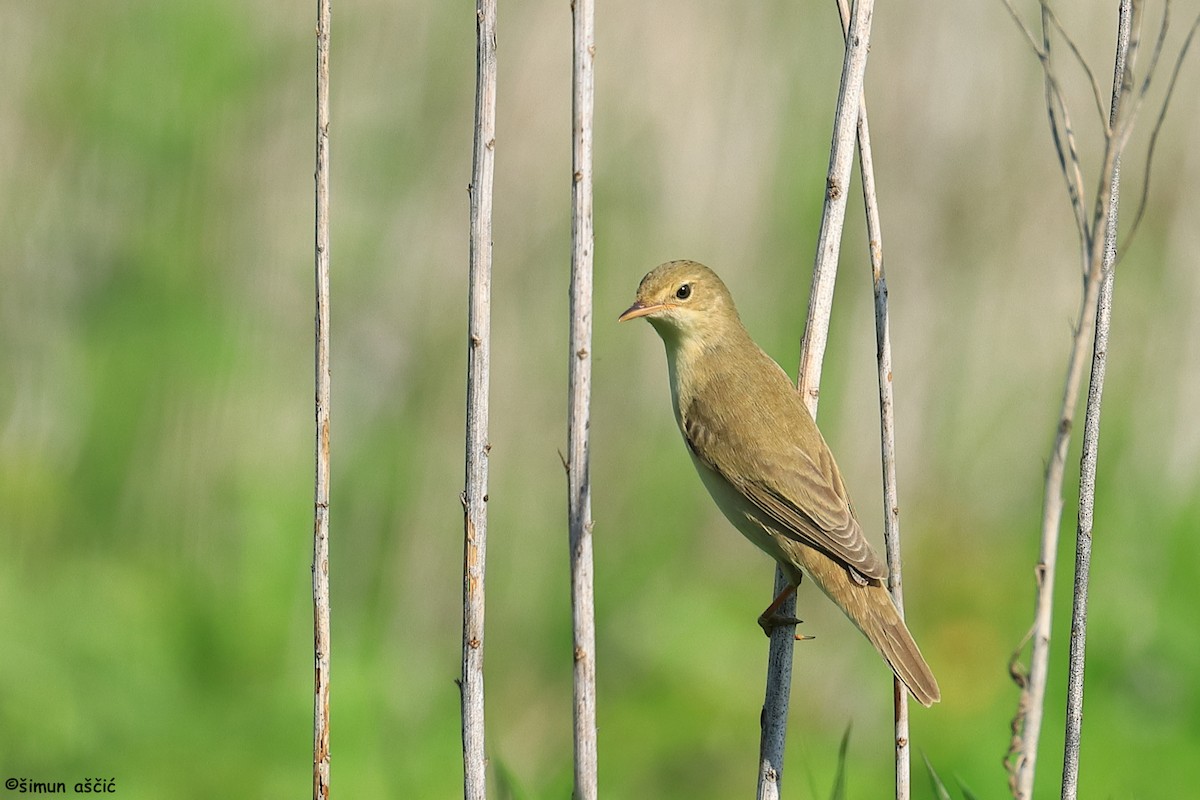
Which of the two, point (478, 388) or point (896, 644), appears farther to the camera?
point (896, 644)

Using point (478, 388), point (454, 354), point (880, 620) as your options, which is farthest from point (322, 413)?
point (454, 354)

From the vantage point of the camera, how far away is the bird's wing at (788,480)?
3234 millimetres

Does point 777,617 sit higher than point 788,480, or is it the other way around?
point 788,480

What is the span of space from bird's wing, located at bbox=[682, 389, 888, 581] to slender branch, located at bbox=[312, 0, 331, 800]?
1133 mm

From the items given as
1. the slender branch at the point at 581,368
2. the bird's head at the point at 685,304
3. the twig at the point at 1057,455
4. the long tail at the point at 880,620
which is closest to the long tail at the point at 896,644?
the long tail at the point at 880,620

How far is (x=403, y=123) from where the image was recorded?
15.2 ft

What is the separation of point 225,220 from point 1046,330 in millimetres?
3028

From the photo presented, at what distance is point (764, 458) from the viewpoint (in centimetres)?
337

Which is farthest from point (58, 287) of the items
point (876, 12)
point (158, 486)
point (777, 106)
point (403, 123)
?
point (876, 12)

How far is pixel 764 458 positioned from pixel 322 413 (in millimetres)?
1194

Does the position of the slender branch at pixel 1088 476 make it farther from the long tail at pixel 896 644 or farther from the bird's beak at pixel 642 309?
the bird's beak at pixel 642 309

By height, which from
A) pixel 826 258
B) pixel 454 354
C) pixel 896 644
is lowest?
pixel 896 644

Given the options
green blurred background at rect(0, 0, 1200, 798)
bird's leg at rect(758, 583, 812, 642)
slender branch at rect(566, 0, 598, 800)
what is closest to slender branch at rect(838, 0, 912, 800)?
bird's leg at rect(758, 583, 812, 642)

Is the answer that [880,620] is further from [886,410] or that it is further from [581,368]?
[581,368]
